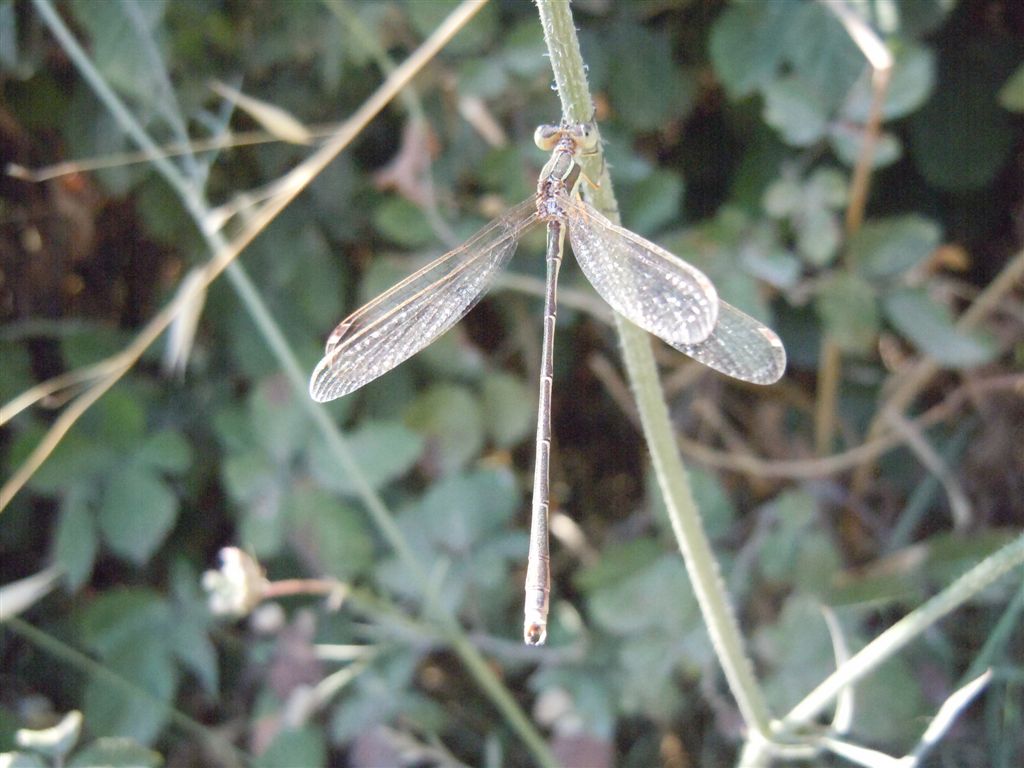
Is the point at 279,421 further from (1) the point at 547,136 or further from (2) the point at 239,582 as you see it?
(1) the point at 547,136

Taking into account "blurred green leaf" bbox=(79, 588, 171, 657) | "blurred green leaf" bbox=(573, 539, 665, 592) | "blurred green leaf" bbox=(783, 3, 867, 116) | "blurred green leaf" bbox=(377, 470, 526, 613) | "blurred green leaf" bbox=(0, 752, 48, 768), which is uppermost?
"blurred green leaf" bbox=(783, 3, 867, 116)

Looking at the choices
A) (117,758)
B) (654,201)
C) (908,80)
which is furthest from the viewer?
(654,201)

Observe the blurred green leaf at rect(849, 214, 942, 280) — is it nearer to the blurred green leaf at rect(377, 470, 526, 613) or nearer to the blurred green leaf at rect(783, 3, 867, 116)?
the blurred green leaf at rect(783, 3, 867, 116)

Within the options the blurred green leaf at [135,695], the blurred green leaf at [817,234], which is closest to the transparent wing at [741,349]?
the blurred green leaf at [817,234]

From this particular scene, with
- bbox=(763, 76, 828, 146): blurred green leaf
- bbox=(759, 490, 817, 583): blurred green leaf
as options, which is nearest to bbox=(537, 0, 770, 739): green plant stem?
bbox=(759, 490, 817, 583): blurred green leaf

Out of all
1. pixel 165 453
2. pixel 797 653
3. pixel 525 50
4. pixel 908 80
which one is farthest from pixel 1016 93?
pixel 165 453

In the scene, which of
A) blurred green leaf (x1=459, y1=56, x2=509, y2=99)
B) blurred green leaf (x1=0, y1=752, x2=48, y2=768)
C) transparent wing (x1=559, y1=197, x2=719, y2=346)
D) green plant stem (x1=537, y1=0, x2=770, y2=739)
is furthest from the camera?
blurred green leaf (x1=459, y1=56, x2=509, y2=99)

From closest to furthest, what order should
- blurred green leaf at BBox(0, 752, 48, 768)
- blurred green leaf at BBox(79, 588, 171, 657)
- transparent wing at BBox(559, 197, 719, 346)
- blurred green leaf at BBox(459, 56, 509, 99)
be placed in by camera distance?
transparent wing at BBox(559, 197, 719, 346) → blurred green leaf at BBox(0, 752, 48, 768) → blurred green leaf at BBox(459, 56, 509, 99) → blurred green leaf at BBox(79, 588, 171, 657)

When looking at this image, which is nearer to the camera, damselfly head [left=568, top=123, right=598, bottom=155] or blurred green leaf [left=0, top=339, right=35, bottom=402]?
damselfly head [left=568, top=123, right=598, bottom=155]

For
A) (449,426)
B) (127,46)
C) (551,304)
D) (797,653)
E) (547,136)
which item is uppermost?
(127,46)
